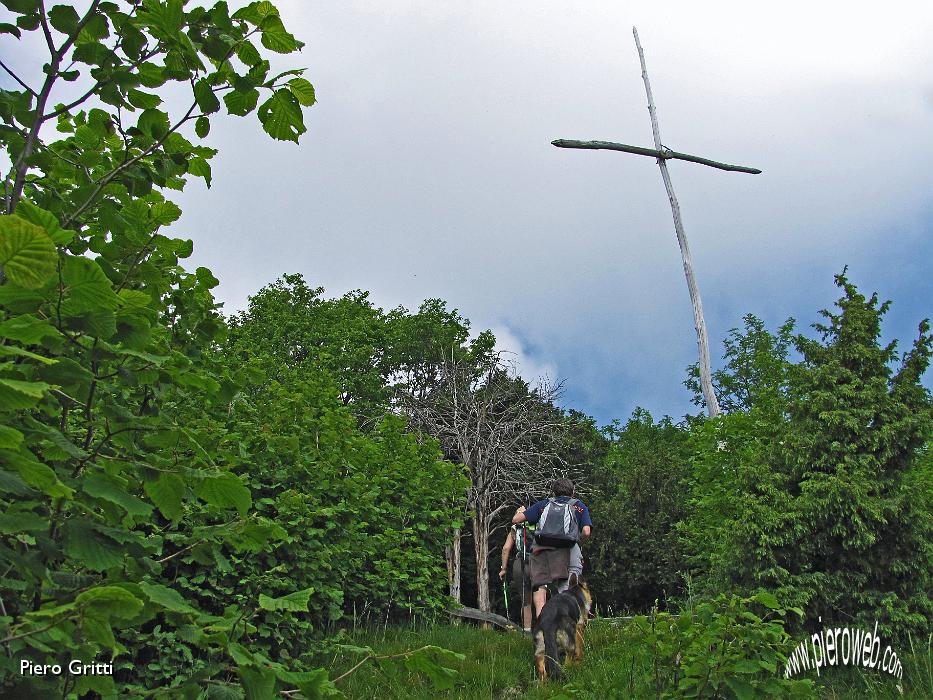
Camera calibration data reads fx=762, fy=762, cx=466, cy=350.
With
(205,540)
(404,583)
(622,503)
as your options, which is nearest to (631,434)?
(622,503)

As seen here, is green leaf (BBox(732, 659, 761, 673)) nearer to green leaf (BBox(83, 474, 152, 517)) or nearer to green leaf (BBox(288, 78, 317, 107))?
green leaf (BBox(83, 474, 152, 517))

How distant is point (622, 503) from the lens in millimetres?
23531

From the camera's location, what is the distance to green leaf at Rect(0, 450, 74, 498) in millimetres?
1362

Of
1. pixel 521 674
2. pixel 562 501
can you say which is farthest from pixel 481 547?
pixel 521 674

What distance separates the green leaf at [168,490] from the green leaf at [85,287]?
42 centimetres

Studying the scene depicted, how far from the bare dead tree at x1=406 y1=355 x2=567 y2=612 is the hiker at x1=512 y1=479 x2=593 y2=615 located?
14720 millimetres

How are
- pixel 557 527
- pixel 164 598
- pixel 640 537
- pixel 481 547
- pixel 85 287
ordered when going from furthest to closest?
1. pixel 481 547
2. pixel 640 537
3. pixel 557 527
4. pixel 164 598
5. pixel 85 287

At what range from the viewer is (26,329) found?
4.68 feet

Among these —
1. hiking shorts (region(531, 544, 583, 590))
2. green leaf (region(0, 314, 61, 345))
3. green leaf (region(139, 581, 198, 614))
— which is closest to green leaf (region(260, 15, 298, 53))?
green leaf (region(0, 314, 61, 345))

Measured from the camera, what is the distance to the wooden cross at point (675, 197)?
17.4m

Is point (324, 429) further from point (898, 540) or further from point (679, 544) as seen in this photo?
point (679, 544)

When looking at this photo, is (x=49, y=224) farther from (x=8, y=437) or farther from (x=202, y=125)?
(x=202, y=125)

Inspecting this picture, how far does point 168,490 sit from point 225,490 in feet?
0.40

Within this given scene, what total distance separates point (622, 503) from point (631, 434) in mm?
11860
